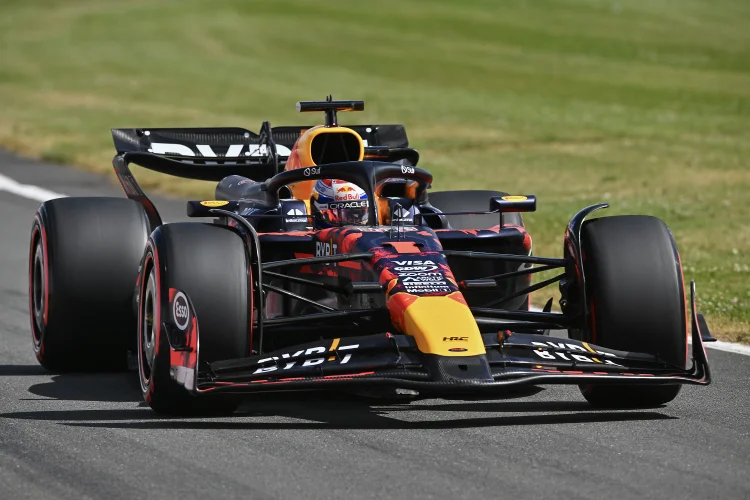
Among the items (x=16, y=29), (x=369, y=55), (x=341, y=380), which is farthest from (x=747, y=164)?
(x=16, y=29)

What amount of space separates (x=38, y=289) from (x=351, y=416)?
3.22 metres

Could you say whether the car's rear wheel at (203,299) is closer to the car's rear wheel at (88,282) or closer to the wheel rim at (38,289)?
the car's rear wheel at (88,282)

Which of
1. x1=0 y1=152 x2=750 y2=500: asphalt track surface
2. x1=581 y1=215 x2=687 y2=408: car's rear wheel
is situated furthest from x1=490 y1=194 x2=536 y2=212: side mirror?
x1=0 y1=152 x2=750 y2=500: asphalt track surface

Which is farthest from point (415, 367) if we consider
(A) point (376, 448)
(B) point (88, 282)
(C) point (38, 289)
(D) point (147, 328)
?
(C) point (38, 289)

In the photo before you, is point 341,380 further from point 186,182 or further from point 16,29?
point 16,29

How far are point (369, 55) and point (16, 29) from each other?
1610 cm

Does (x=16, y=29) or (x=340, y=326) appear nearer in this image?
(x=340, y=326)

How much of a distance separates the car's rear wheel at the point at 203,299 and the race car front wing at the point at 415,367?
0.12 meters

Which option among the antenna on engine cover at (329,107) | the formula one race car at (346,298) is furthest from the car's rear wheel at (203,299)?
the antenna on engine cover at (329,107)

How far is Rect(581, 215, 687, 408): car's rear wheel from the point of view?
7.82 metres

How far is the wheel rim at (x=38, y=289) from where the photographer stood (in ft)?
31.7

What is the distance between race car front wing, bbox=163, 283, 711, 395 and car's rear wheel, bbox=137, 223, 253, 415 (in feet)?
0.39

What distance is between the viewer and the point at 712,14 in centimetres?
5812

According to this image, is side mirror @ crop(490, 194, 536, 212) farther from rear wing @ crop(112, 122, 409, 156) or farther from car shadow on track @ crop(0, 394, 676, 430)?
rear wing @ crop(112, 122, 409, 156)
